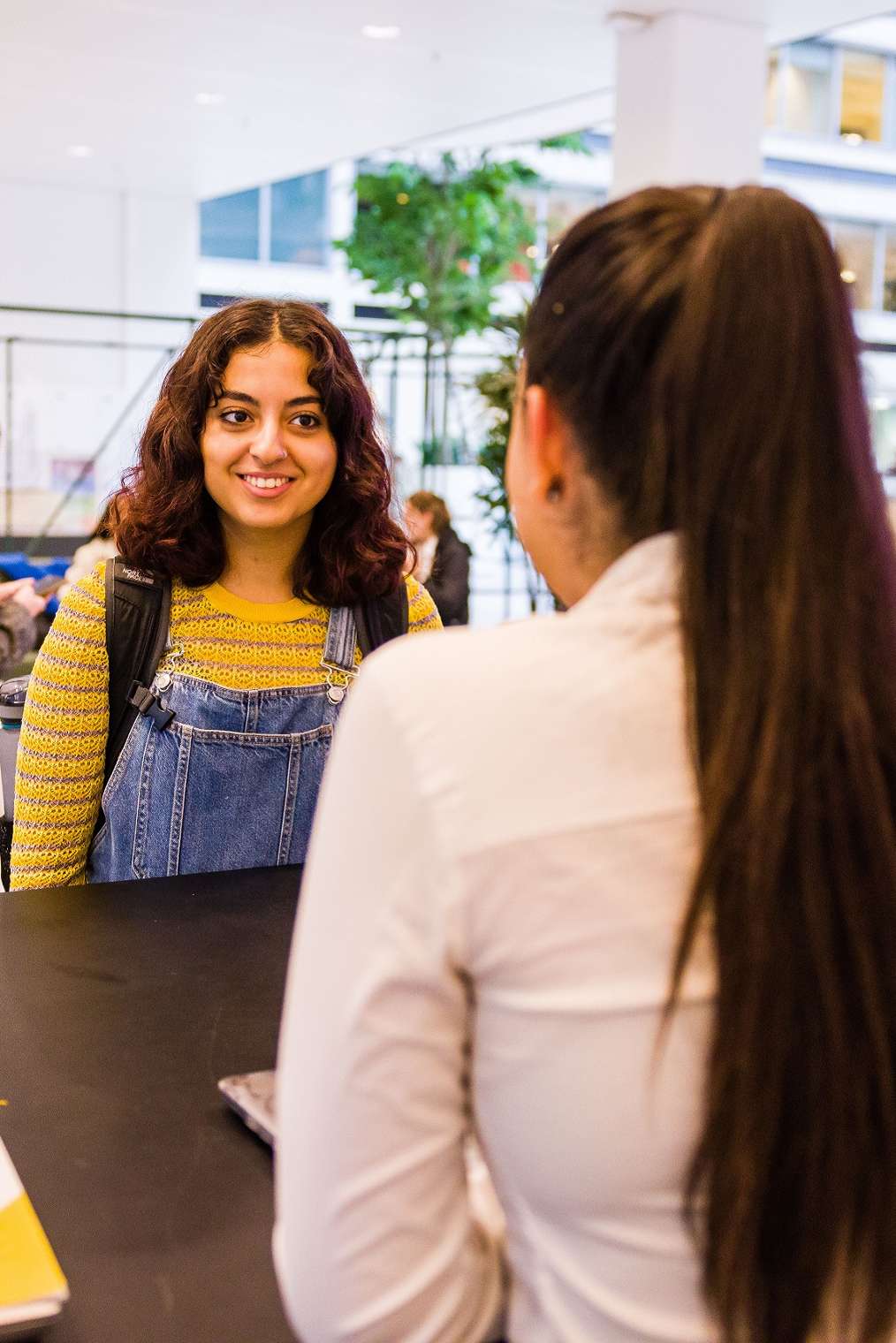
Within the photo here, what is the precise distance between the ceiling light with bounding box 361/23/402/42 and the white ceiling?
0.04 metres

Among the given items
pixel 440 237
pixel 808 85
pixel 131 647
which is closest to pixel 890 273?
pixel 808 85

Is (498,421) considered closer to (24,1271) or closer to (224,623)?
(224,623)

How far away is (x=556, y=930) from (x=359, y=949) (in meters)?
0.09

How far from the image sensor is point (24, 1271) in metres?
0.80


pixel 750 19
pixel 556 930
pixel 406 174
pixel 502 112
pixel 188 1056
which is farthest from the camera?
pixel 406 174

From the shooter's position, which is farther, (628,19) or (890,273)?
(890,273)

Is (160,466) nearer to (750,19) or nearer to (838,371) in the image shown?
(838,371)

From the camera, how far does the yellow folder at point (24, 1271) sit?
30.6 inches

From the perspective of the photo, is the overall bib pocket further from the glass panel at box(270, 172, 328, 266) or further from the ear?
the glass panel at box(270, 172, 328, 266)

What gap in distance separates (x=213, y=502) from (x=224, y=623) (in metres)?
0.18

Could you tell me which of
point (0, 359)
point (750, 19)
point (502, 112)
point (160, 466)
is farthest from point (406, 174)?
point (160, 466)

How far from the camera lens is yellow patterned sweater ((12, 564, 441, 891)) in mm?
1749

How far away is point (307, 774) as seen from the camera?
1.79m

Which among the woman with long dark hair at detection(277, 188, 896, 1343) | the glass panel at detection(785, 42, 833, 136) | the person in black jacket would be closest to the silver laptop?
the woman with long dark hair at detection(277, 188, 896, 1343)
